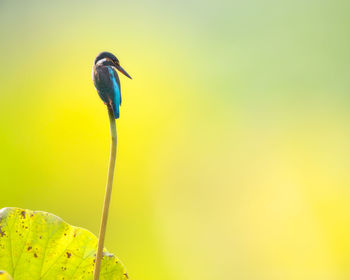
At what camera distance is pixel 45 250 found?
493 mm

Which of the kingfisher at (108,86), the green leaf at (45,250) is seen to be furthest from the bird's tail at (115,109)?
the green leaf at (45,250)

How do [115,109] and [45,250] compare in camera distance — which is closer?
[115,109]

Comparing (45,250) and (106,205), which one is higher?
A: (106,205)

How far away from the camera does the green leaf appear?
470 mm

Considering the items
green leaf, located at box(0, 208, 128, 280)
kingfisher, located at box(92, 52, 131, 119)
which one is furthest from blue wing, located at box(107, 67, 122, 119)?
green leaf, located at box(0, 208, 128, 280)

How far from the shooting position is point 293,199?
14.6 ft

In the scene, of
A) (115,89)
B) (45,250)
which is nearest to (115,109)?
(115,89)

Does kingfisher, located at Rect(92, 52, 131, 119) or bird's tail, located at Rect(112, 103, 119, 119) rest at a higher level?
kingfisher, located at Rect(92, 52, 131, 119)

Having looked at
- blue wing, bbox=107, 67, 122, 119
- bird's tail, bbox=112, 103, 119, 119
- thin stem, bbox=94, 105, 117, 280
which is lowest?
thin stem, bbox=94, 105, 117, 280

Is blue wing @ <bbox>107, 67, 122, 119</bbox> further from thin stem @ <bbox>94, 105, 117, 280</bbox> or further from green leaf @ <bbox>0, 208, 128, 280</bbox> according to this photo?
green leaf @ <bbox>0, 208, 128, 280</bbox>

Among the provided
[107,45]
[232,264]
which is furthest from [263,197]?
[107,45]

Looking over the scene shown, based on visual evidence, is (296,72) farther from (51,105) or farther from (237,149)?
(51,105)

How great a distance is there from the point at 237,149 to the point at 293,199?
0.98 m

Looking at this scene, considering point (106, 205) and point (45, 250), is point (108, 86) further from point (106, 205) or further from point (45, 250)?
point (45, 250)
